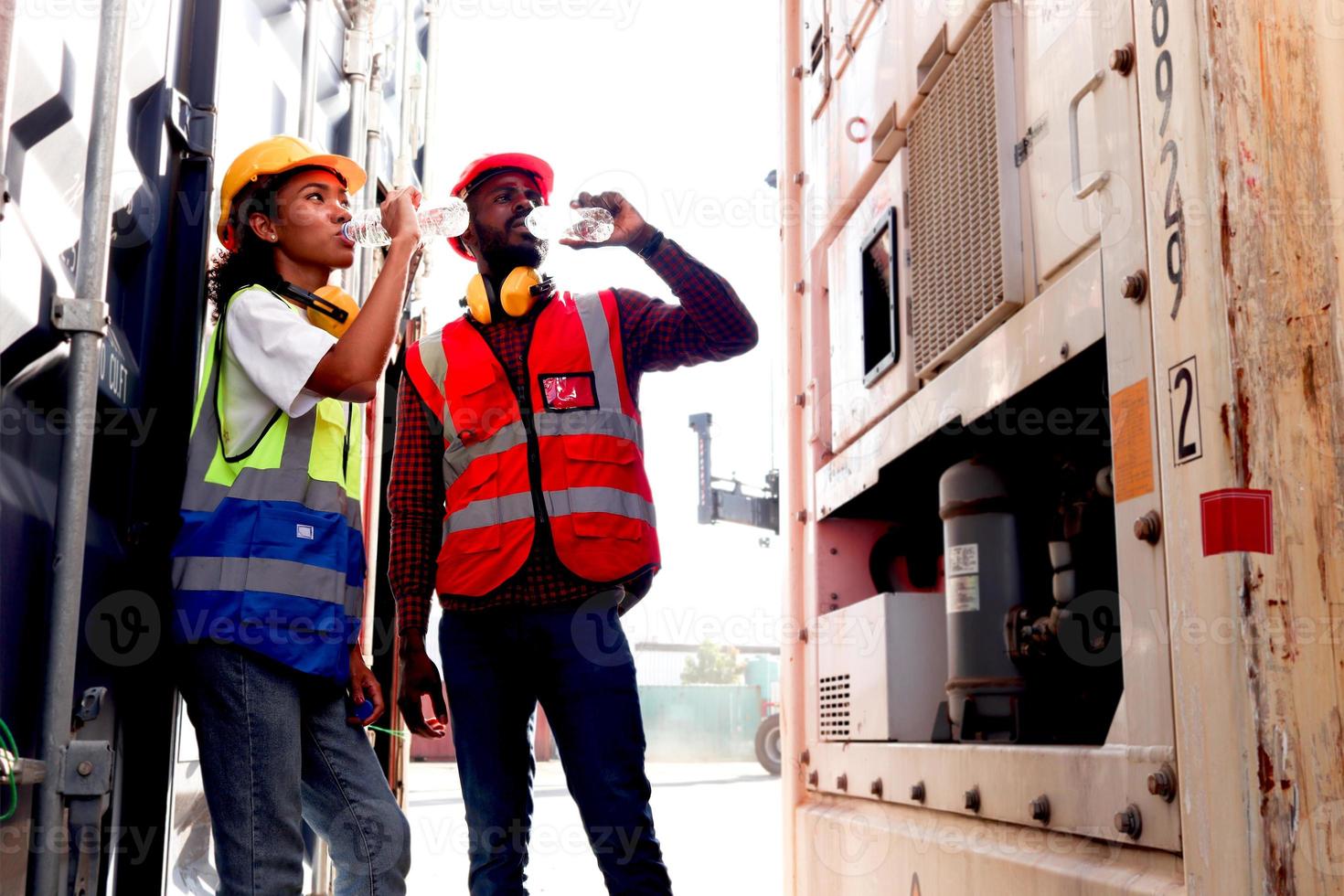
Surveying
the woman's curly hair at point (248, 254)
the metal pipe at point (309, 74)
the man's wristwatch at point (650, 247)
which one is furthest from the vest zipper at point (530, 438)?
the metal pipe at point (309, 74)

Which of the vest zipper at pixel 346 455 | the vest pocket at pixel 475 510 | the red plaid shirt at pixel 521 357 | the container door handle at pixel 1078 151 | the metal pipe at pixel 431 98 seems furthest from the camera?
the metal pipe at pixel 431 98

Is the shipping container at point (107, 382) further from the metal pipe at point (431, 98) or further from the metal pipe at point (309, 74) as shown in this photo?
the metal pipe at point (431, 98)

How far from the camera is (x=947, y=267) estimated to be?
2.83 metres

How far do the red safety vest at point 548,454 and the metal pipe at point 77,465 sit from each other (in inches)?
30.7

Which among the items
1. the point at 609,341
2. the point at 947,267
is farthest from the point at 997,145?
the point at 609,341

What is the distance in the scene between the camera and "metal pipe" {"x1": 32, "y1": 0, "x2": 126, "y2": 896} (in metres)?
1.86

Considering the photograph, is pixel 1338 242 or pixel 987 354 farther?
pixel 987 354

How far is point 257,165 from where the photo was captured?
2.50 metres

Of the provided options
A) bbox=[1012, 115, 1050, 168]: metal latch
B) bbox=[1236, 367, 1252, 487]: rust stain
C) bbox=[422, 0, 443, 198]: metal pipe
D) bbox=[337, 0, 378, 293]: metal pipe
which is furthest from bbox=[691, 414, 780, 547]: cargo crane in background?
bbox=[1236, 367, 1252, 487]: rust stain

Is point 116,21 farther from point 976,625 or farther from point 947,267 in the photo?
point 976,625

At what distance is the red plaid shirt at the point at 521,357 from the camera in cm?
265

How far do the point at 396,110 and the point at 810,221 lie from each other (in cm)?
149

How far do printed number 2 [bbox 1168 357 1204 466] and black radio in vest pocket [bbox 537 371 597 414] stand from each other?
1.23m

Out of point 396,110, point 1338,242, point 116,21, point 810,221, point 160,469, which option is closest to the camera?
point 1338,242
